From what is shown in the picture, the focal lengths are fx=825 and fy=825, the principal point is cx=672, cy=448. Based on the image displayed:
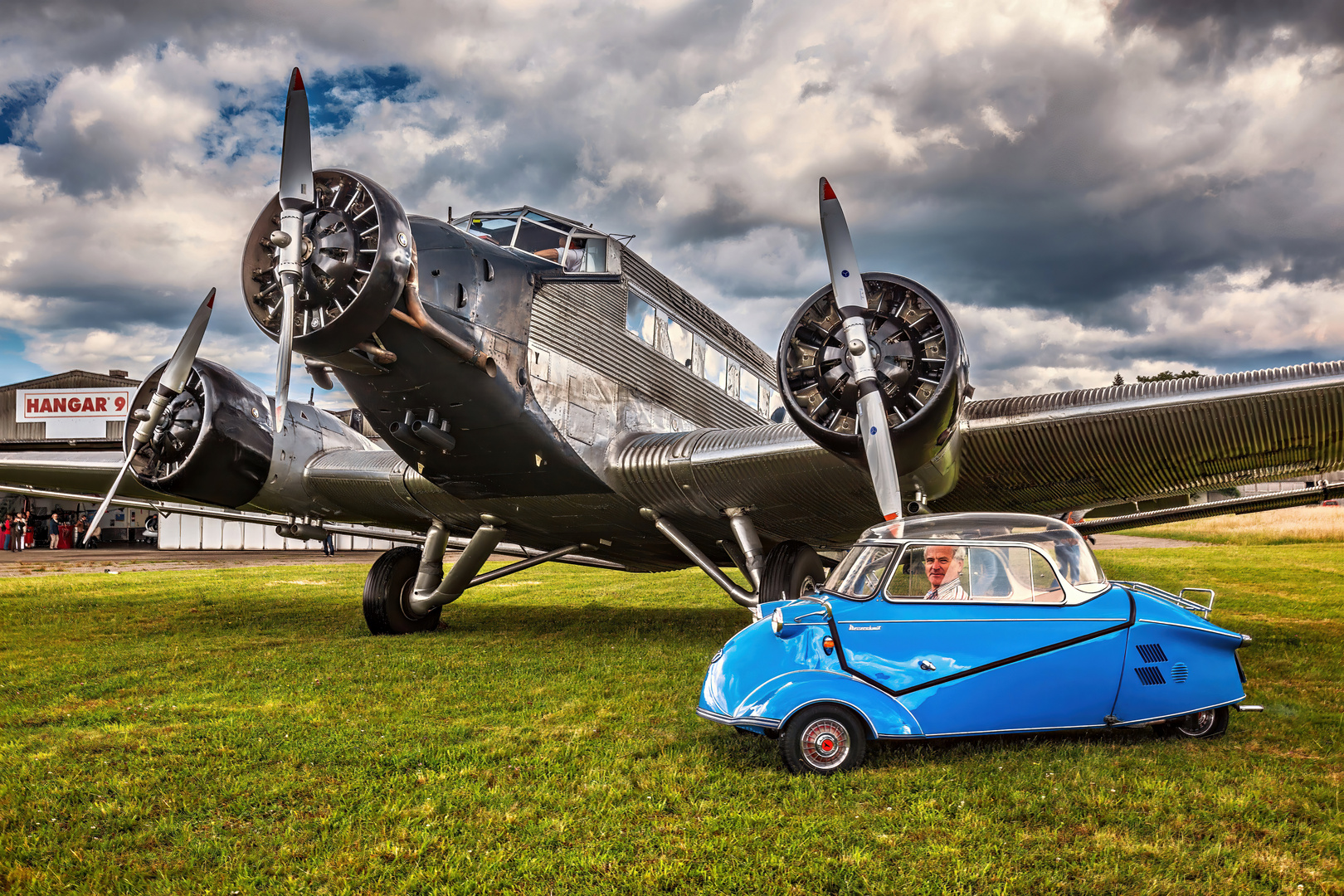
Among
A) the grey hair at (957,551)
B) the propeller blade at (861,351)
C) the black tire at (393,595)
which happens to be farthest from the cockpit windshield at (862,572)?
the black tire at (393,595)

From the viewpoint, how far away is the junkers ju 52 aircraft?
680cm

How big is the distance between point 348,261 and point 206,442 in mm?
4903

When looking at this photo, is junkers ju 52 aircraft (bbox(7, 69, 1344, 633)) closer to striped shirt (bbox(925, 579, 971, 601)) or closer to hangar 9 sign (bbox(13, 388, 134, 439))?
striped shirt (bbox(925, 579, 971, 601))

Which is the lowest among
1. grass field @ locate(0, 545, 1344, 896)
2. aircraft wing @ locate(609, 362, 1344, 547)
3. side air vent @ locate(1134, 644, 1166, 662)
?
grass field @ locate(0, 545, 1344, 896)

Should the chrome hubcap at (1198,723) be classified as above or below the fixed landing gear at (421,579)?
below

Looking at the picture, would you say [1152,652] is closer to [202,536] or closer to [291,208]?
[291,208]

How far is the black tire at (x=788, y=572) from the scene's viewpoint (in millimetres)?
8992

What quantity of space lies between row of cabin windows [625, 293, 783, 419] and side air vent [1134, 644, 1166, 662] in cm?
515

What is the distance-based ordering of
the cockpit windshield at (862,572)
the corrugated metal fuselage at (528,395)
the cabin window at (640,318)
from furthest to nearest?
the cabin window at (640,318) → the corrugated metal fuselage at (528,395) → the cockpit windshield at (862,572)

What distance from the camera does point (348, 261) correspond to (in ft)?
22.0

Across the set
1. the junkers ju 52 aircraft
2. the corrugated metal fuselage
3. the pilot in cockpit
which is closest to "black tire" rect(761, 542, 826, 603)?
the junkers ju 52 aircraft

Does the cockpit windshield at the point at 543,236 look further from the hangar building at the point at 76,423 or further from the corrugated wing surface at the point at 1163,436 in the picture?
the hangar building at the point at 76,423

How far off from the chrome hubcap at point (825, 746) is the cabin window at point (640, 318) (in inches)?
244

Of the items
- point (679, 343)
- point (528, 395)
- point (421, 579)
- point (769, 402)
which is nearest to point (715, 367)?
point (679, 343)
